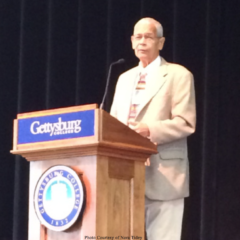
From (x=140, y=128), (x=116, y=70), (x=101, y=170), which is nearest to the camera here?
(x=101, y=170)

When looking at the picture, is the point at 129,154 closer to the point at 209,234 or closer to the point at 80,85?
the point at 209,234

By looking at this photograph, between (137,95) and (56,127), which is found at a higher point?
(137,95)

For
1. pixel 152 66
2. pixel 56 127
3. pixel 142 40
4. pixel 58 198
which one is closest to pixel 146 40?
pixel 142 40

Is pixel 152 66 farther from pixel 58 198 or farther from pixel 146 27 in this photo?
pixel 58 198

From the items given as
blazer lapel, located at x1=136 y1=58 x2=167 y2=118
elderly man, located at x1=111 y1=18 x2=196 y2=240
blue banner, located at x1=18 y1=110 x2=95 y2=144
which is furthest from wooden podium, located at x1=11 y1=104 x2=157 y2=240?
blazer lapel, located at x1=136 y1=58 x2=167 y2=118

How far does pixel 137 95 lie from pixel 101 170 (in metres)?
0.70

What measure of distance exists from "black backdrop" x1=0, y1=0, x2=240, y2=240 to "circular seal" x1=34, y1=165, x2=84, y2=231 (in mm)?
1344

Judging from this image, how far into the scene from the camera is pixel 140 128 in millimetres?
2318

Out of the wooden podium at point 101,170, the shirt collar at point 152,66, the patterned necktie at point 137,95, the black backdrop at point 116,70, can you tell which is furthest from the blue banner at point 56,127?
the black backdrop at point 116,70

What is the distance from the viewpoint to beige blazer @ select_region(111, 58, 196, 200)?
2414 mm

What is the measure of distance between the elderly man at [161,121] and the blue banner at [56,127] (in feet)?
1.33

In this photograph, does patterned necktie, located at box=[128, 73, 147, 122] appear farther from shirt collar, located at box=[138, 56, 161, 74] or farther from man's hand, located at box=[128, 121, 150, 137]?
man's hand, located at box=[128, 121, 150, 137]

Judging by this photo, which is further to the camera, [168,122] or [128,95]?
[128,95]

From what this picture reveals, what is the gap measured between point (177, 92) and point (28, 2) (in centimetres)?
174
